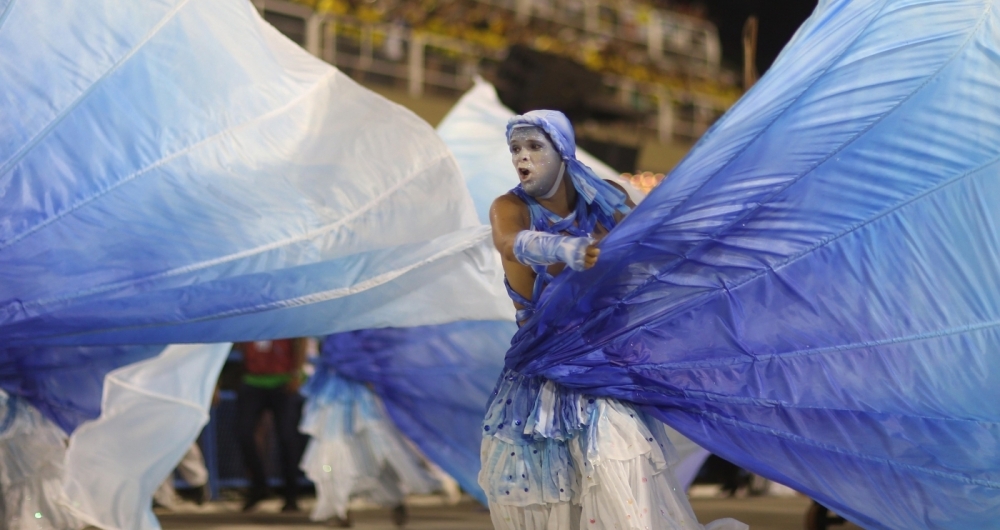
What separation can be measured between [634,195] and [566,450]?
1.45m

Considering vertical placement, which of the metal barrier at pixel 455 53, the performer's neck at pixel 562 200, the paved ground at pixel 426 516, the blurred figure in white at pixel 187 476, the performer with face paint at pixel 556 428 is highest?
the metal barrier at pixel 455 53

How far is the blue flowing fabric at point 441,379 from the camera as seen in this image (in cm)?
507

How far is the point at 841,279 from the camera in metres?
3.07

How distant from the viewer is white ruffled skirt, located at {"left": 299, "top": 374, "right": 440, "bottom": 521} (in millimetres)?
6078

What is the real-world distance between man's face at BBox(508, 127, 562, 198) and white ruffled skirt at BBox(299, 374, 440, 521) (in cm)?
321

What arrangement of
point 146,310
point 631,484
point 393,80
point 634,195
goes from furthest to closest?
1. point 393,80
2. point 634,195
3. point 146,310
4. point 631,484

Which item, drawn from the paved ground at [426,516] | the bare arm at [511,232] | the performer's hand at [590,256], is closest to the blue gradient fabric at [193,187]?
the bare arm at [511,232]

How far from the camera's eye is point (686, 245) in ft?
10.1

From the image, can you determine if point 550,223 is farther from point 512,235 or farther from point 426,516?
point 426,516

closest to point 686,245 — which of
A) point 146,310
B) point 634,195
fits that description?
point 634,195

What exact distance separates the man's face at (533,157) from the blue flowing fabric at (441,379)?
185 centimetres

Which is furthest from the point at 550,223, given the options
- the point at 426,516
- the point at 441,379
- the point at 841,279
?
the point at 426,516

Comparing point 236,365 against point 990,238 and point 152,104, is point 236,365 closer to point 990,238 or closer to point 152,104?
point 152,104

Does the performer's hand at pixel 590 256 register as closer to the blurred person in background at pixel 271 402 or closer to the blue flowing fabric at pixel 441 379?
the blue flowing fabric at pixel 441 379
